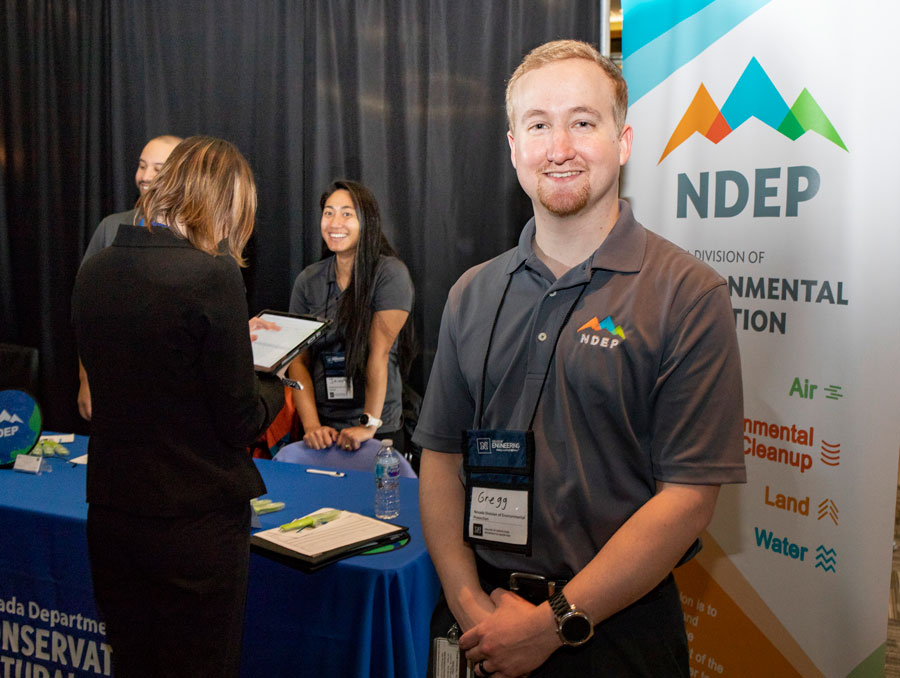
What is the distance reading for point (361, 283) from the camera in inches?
128

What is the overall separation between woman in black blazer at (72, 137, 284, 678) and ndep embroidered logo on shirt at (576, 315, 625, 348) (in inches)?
28.1

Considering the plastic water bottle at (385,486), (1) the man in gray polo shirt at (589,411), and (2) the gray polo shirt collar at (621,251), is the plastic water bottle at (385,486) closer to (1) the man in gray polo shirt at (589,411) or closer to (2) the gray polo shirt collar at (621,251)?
(1) the man in gray polo shirt at (589,411)

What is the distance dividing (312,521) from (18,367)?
1.98 meters

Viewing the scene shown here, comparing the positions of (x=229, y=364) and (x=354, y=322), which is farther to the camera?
(x=354, y=322)

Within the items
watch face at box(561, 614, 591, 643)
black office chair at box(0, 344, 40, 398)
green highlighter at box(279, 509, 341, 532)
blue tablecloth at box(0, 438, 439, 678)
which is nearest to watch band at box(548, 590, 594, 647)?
watch face at box(561, 614, 591, 643)

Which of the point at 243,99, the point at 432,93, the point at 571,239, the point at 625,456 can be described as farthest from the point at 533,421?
the point at 243,99

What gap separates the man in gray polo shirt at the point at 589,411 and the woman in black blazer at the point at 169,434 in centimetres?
51

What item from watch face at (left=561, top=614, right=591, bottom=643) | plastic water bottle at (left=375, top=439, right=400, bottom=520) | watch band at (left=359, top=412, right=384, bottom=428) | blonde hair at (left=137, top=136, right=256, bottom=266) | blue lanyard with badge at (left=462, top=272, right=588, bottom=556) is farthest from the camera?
watch band at (left=359, top=412, right=384, bottom=428)

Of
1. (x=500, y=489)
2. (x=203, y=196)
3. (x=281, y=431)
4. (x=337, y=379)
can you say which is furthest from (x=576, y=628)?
(x=281, y=431)

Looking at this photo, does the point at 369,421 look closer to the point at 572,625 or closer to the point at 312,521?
the point at 312,521

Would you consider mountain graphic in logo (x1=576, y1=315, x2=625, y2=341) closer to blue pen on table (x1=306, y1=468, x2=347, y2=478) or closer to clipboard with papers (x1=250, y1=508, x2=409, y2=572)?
clipboard with papers (x1=250, y1=508, x2=409, y2=572)

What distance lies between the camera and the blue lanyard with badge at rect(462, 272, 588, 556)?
123 cm

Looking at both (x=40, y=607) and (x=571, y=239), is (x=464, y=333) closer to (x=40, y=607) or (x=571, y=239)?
(x=571, y=239)

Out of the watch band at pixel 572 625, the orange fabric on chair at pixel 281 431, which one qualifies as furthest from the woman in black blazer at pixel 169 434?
the orange fabric on chair at pixel 281 431
